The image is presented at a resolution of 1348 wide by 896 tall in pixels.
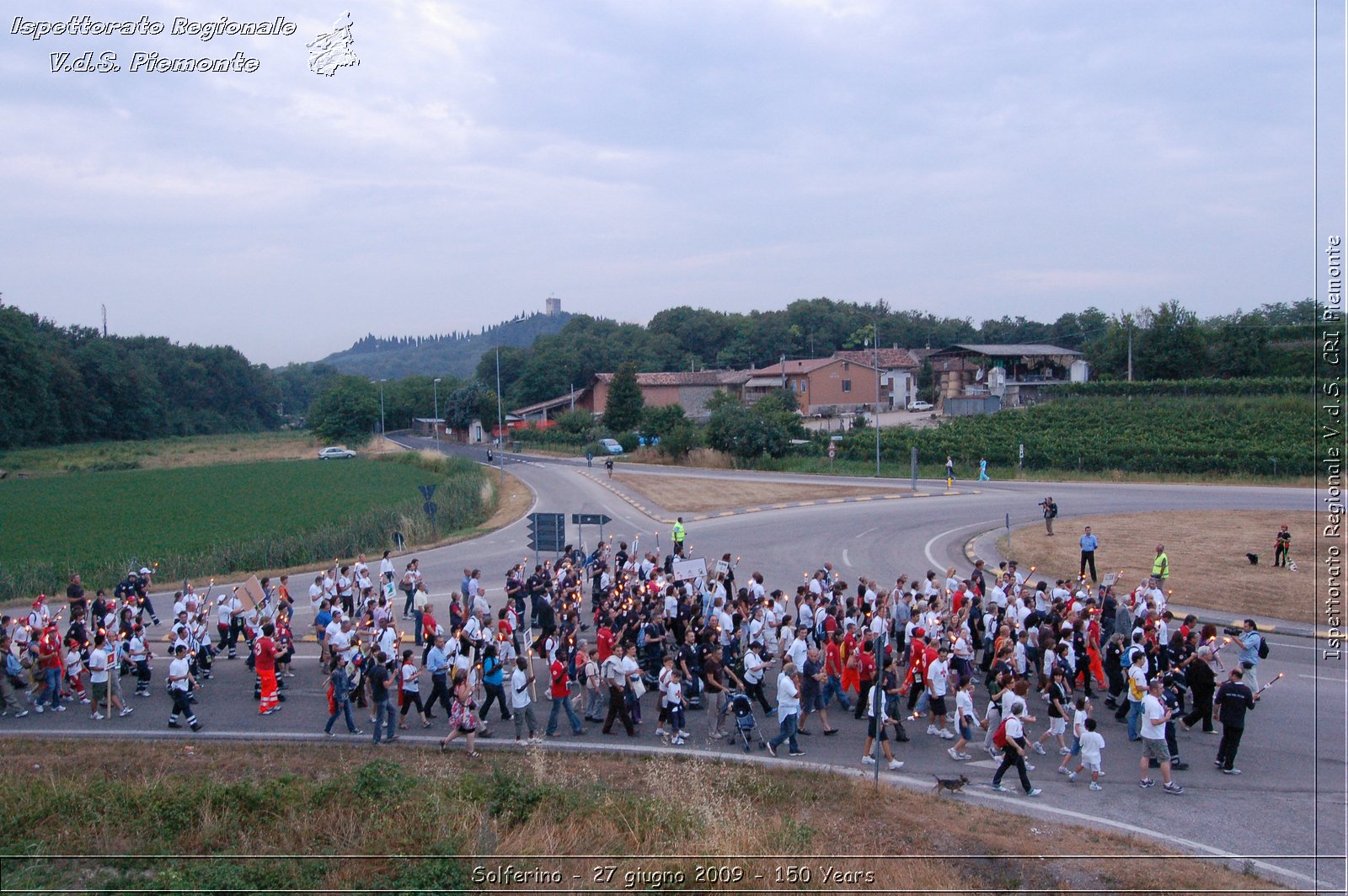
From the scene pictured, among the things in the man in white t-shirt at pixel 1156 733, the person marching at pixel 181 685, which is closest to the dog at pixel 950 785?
the man in white t-shirt at pixel 1156 733

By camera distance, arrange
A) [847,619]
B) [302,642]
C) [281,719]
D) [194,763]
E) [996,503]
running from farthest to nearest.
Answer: [996,503]
[302,642]
[847,619]
[281,719]
[194,763]

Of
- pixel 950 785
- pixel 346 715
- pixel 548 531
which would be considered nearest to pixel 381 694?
pixel 346 715

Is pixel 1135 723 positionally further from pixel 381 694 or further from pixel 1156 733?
pixel 381 694

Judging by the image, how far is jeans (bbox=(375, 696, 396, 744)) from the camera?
12.3m

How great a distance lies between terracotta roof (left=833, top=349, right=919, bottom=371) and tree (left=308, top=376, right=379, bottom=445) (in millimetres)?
51199

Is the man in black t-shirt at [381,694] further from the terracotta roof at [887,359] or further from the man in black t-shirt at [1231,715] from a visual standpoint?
the terracotta roof at [887,359]

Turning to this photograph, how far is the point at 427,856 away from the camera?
8.02 m

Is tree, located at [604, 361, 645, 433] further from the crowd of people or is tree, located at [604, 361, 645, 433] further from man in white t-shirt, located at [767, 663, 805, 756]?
man in white t-shirt, located at [767, 663, 805, 756]

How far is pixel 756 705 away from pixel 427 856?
7.04 meters

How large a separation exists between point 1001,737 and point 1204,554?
18.7 m

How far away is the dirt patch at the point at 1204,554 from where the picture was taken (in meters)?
20.2

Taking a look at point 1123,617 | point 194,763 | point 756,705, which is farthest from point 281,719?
point 1123,617

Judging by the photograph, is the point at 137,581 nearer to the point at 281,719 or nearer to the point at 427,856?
the point at 281,719

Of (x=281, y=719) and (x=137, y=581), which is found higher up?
(x=137, y=581)
